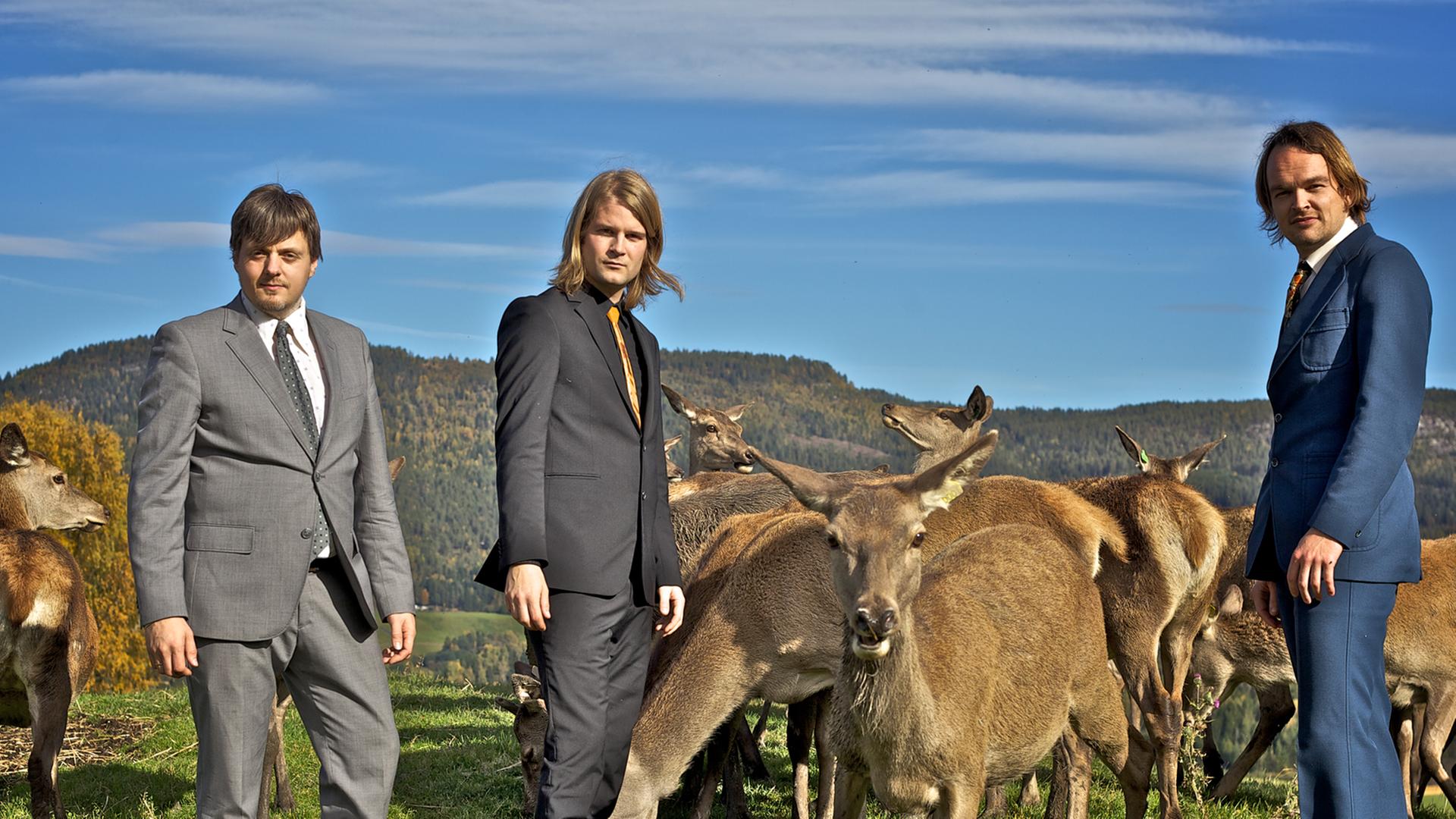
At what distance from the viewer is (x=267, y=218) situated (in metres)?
4.88

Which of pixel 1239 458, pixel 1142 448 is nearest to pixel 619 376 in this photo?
pixel 1142 448

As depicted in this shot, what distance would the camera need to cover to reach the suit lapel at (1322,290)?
5160 millimetres

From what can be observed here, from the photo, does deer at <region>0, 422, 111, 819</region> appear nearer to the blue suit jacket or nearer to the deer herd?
the deer herd

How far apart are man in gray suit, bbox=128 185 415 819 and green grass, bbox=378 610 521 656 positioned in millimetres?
51226

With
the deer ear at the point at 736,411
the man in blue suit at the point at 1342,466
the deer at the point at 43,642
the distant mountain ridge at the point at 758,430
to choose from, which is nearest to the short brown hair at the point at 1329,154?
the man in blue suit at the point at 1342,466

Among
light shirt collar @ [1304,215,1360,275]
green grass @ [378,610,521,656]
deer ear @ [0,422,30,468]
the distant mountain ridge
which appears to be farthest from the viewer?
green grass @ [378,610,521,656]

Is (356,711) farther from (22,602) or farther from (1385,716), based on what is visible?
(22,602)

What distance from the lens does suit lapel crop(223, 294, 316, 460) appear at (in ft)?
16.1

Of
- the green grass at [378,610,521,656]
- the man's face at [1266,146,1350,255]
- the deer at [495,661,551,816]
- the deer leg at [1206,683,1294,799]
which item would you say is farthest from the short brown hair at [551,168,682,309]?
the green grass at [378,610,521,656]

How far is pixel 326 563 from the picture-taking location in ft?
16.8

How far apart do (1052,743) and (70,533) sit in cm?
4226

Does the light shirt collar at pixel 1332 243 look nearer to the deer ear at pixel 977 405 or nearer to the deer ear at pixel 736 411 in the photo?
the deer ear at pixel 977 405

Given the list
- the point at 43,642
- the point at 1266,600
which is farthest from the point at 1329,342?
the point at 43,642

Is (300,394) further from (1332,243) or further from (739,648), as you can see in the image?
(1332,243)
